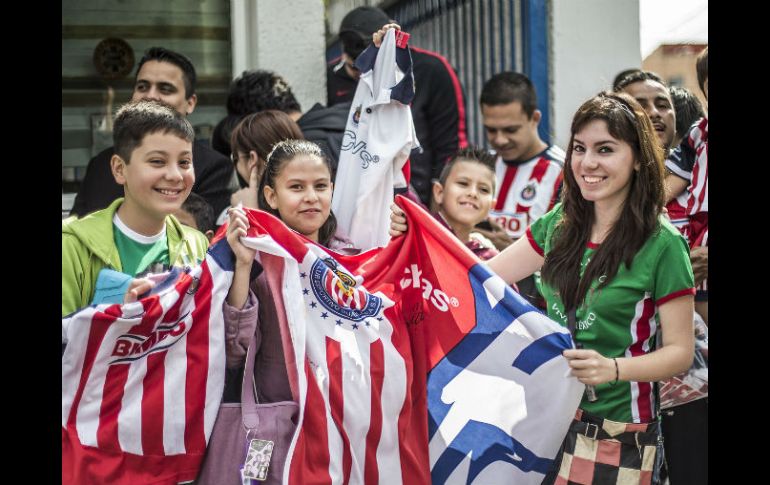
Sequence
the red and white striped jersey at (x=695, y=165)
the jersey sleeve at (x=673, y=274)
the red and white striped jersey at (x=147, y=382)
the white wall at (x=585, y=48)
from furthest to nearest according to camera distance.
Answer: the white wall at (x=585, y=48) < the red and white striped jersey at (x=695, y=165) < the red and white striped jersey at (x=147, y=382) < the jersey sleeve at (x=673, y=274)

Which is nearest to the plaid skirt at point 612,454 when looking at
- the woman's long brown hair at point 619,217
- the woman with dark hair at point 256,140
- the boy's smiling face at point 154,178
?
the woman's long brown hair at point 619,217

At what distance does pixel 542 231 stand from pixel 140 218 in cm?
144

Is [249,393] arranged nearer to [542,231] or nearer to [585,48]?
[542,231]

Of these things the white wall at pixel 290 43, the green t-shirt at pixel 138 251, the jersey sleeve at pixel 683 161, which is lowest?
the green t-shirt at pixel 138 251

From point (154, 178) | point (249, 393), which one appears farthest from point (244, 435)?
point (154, 178)

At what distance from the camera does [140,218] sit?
3.37 m

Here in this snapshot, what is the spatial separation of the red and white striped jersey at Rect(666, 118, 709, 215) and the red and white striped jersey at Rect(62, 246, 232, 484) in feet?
6.87

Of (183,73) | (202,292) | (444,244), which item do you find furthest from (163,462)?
(183,73)

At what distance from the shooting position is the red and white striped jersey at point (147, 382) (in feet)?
9.69

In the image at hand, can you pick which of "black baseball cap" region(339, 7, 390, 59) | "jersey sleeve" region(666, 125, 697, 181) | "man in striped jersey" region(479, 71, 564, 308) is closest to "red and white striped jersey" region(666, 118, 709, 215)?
"jersey sleeve" region(666, 125, 697, 181)

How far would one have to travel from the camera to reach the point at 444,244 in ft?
10.7

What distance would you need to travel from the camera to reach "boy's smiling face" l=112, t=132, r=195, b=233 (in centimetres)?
335

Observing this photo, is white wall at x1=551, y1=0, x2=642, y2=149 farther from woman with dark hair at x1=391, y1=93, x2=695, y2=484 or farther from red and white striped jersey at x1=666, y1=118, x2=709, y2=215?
woman with dark hair at x1=391, y1=93, x2=695, y2=484

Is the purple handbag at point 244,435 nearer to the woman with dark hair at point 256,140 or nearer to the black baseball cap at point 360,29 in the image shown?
the woman with dark hair at point 256,140
